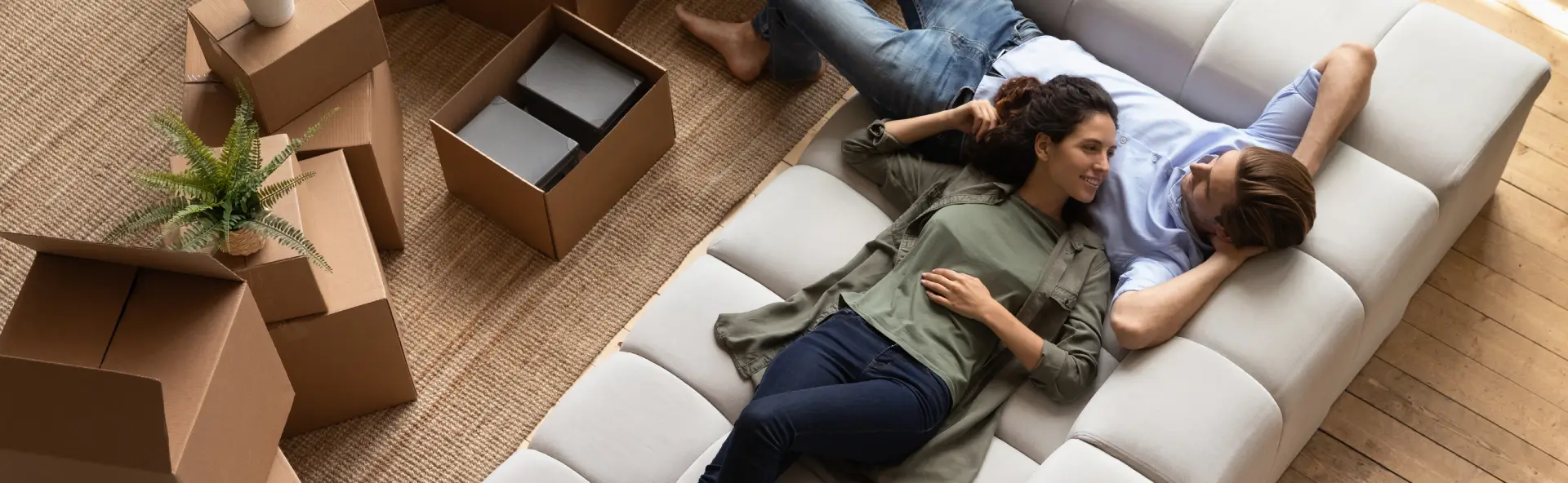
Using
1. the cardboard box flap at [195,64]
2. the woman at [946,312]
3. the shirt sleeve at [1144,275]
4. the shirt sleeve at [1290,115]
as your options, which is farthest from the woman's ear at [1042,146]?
the cardboard box flap at [195,64]

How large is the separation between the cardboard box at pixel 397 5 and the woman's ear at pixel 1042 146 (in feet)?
4.63

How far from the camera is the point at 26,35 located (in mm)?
2666

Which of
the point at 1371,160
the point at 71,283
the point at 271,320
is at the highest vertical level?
the point at 1371,160

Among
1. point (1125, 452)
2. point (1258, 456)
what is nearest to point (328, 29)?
point (1125, 452)

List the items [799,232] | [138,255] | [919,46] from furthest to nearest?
[919,46] < [799,232] < [138,255]

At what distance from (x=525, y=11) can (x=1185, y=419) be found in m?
1.56

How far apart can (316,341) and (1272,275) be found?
4.79 ft

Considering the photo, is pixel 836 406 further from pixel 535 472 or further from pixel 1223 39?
pixel 1223 39

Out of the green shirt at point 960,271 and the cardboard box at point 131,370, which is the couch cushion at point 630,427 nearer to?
the green shirt at point 960,271

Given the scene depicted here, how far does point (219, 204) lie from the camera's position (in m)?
1.80

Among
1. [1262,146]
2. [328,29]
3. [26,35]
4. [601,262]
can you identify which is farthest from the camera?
[26,35]

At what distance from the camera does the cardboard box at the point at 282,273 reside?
6.06ft

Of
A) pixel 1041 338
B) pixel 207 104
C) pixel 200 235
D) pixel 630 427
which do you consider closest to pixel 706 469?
pixel 630 427

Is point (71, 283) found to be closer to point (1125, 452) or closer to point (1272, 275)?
point (1125, 452)
